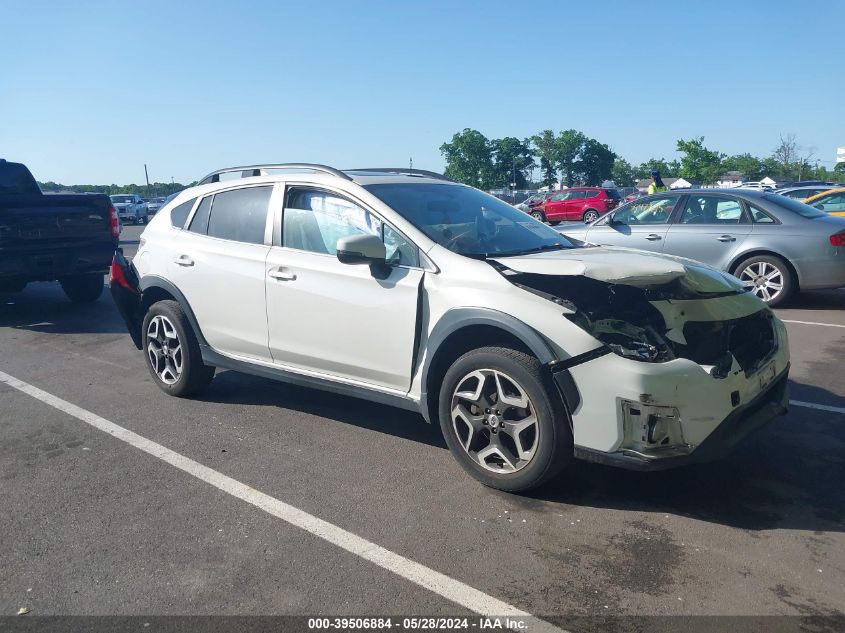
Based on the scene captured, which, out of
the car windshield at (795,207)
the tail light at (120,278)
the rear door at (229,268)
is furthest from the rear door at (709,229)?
Result: the tail light at (120,278)

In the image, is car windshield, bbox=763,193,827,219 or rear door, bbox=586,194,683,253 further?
rear door, bbox=586,194,683,253

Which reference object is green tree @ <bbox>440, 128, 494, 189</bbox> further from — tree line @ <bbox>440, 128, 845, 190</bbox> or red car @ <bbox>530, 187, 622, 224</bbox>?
red car @ <bbox>530, 187, 622, 224</bbox>

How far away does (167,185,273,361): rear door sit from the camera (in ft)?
16.6

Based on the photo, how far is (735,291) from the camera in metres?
4.22

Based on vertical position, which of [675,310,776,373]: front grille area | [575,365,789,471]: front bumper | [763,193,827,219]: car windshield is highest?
[763,193,827,219]: car windshield

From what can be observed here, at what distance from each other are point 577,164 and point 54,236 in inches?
4777

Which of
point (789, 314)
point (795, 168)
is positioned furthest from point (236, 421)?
point (795, 168)

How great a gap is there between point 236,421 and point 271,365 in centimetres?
54

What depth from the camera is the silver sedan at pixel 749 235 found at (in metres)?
8.84

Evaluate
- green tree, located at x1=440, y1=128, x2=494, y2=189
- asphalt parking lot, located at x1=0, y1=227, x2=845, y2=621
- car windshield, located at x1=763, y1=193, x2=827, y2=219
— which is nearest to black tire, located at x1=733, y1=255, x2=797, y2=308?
car windshield, located at x1=763, y1=193, x2=827, y2=219

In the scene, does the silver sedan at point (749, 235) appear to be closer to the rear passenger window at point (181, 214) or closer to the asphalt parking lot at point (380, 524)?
the asphalt parking lot at point (380, 524)

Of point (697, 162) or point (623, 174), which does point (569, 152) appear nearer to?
point (623, 174)

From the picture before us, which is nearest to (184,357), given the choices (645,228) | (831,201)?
(645,228)

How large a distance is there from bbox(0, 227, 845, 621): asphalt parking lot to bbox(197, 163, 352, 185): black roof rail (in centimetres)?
177
